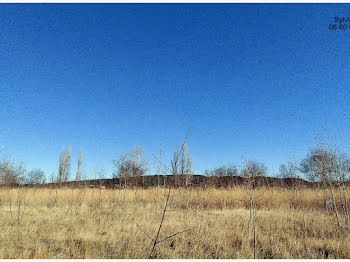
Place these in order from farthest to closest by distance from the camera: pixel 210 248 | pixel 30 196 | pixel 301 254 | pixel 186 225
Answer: pixel 30 196
pixel 186 225
pixel 210 248
pixel 301 254

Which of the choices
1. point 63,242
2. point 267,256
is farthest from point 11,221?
point 267,256

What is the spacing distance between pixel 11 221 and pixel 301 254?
24.5 feet

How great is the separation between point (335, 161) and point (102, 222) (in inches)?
270

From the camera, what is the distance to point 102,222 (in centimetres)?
642

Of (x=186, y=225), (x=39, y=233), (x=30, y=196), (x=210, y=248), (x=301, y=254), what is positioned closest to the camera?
(x=301, y=254)

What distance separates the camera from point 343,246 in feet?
14.5

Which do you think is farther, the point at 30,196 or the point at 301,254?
the point at 30,196

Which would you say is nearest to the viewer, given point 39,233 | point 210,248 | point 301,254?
point 301,254

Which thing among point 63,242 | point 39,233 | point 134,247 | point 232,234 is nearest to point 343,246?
point 232,234

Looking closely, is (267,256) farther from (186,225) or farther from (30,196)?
(30,196)

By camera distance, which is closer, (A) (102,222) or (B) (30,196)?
(A) (102,222)

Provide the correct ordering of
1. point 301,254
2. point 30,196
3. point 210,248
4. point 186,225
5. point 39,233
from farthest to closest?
point 30,196 < point 186,225 < point 39,233 < point 210,248 < point 301,254

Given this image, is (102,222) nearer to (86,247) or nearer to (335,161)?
(86,247)

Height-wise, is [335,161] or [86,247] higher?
[335,161]
